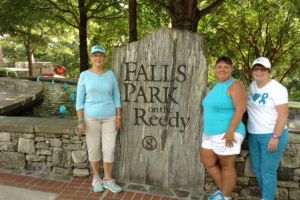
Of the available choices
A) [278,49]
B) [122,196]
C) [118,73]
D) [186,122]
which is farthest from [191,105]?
[278,49]

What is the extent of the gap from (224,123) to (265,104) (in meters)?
0.40

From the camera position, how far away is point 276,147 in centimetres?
308

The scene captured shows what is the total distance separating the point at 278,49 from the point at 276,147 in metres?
8.77

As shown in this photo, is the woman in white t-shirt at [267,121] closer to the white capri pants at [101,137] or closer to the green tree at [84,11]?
the white capri pants at [101,137]

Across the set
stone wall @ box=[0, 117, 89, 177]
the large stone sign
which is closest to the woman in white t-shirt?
the large stone sign

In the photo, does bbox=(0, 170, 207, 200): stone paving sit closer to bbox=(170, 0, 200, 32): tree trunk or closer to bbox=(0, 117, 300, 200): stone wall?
bbox=(0, 117, 300, 200): stone wall

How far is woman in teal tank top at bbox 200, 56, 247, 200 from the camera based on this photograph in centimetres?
313

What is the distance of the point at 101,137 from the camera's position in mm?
3783

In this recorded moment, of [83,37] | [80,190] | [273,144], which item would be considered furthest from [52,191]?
[83,37]

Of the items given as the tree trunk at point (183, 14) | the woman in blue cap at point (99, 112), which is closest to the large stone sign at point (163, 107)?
the woman in blue cap at point (99, 112)

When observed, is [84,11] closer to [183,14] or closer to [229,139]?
[183,14]

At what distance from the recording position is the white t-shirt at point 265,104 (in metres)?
3.04

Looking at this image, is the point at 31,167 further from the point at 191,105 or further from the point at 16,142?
the point at 191,105

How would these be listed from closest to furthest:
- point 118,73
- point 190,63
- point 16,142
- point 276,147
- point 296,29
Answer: point 276,147 → point 190,63 → point 118,73 → point 16,142 → point 296,29
